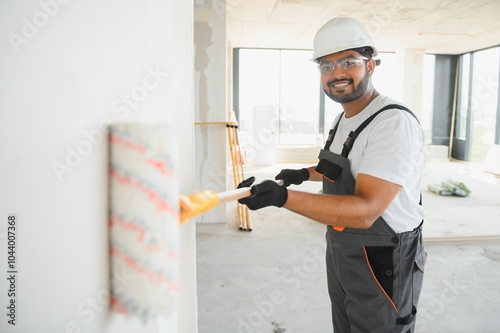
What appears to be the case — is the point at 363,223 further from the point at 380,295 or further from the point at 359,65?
the point at 359,65

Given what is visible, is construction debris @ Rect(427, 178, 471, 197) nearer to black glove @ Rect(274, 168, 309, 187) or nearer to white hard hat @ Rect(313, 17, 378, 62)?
black glove @ Rect(274, 168, 309, 187)

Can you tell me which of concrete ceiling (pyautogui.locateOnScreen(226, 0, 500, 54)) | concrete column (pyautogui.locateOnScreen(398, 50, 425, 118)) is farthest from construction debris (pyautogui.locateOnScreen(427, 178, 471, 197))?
concrete column (pyautogui.locateOnScreen(398, 50, 425, 118))

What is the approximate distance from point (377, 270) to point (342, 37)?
3.02 ft

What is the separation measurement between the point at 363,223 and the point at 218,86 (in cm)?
367

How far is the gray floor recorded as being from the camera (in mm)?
2525

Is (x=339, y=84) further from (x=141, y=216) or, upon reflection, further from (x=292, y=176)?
(x=141, y=216)

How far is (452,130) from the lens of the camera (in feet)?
34.7

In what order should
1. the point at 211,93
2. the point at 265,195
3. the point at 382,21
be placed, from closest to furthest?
the point at 265,195 < the point at 211,93 < the point at 382,21

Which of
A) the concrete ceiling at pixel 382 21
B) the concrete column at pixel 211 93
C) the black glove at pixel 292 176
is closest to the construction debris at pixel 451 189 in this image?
the concrete ceiling at pixel 382 21

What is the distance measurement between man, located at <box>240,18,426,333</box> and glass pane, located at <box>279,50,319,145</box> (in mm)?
8341

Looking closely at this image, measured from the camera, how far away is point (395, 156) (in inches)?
48.1

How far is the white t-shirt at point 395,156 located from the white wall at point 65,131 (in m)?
0.96

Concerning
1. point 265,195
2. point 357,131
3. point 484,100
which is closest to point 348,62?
point 357,131

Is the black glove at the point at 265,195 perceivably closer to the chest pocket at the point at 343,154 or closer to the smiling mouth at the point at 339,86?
the chest pocket at the point at 343,154
